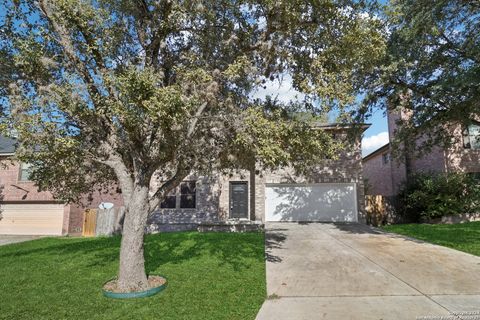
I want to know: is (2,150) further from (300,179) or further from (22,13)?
(300,179)

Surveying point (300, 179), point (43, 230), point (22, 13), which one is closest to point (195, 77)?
point (22, 13)

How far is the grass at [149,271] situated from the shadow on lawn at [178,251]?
0.09 ft

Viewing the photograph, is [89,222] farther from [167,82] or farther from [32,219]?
[167,82]

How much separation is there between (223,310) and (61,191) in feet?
18.1

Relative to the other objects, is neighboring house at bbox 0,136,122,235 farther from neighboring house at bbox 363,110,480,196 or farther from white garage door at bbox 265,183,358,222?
neighboring house at bbox 363,110,480,196

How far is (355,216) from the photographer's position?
1758cm

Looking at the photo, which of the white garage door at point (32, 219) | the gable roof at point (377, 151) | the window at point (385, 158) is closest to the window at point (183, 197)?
the white garage door at point (32, 219)

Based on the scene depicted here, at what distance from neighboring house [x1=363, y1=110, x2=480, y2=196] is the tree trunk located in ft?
39.6

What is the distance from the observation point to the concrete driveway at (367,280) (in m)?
5.30

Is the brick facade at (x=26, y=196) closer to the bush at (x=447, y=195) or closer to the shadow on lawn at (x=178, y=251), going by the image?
the shadow on lawn at (x=178, y=251)

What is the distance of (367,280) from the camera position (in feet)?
22.7

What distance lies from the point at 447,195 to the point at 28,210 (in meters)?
23.6

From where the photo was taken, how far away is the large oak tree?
5934 millimetres

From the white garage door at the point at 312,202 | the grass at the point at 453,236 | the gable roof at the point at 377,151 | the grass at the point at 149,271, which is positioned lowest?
the grass at the point at 149,271
